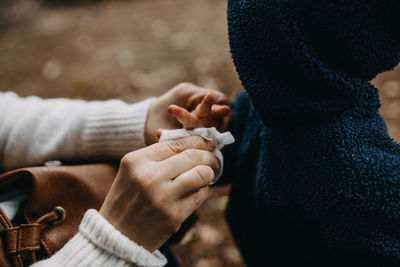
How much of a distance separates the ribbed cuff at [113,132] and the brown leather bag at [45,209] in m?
0.14

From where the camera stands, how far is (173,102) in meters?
0.88

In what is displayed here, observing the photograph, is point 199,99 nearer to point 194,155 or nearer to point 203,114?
point 203,114

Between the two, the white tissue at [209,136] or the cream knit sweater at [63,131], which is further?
the cream knit sweater at [63,131]

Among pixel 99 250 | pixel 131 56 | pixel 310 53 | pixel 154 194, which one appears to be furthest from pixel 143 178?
pixel 131 56

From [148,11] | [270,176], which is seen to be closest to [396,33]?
[270,176]

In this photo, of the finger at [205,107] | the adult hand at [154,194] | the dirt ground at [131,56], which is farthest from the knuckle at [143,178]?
the dirt ground at [131,56]

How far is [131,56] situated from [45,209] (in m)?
2.30

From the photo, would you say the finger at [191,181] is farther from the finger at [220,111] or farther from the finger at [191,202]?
the finger at [220,111]

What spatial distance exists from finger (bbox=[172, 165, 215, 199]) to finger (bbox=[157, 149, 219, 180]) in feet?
0.04

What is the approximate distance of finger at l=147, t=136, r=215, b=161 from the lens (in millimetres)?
628

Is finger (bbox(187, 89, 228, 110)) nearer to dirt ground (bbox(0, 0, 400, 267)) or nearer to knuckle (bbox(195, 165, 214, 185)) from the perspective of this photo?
knuckle (bbox(195, 165, 214, 185))

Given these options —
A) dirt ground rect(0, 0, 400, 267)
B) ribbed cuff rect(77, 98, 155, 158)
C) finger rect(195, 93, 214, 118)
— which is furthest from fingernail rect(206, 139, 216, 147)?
dirt ground rect(0, 0, 400, 267)

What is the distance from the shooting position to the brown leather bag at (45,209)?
620 millimetres

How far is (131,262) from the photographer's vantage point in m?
0.59
